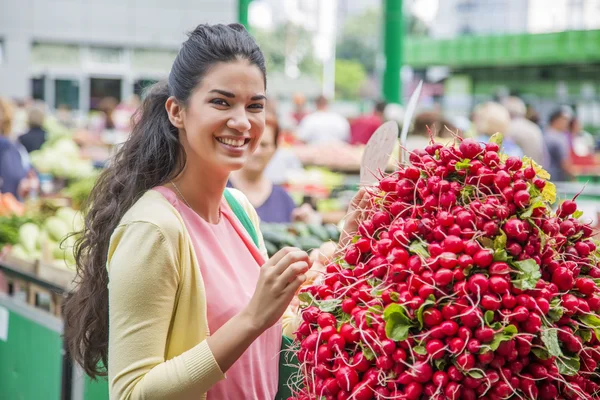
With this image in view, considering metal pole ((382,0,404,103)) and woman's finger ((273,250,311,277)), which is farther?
metal pole ((382,0,404,103))

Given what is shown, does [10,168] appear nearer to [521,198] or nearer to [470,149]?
[470,149]

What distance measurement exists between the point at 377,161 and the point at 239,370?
69cm

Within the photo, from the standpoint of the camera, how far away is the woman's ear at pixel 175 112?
81.0 inches

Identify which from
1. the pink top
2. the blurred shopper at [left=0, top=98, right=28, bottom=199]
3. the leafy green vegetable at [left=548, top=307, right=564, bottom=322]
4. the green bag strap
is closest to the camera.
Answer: the leafy green vegetable at [left=548, top=307, right=564, bottom=322]

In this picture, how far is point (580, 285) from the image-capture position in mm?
1642

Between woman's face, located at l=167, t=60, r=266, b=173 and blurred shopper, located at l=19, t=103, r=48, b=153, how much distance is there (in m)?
9.23

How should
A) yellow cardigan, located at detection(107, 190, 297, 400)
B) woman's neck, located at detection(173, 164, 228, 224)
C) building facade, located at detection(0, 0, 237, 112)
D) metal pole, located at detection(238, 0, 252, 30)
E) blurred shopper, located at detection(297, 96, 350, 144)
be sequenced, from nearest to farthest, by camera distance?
yellow cardigan, located at detection(107, 190, 297, 400)
woman's neck, located at detection(173, 164, 228, 224)
metal pole, located at detection(238, 0, 252, 30)
blurred shopper, located at detection(297, 96, 350, 144)
building facade, located at detection(0, 0, 237, 112)

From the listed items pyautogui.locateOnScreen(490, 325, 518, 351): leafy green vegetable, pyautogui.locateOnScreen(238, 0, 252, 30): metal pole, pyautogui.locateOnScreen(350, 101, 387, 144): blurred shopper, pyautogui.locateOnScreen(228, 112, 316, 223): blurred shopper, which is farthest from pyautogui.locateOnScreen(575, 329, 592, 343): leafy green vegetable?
pyautogui.locateOnScreen(350, 101, 387, 144): blurred shopper

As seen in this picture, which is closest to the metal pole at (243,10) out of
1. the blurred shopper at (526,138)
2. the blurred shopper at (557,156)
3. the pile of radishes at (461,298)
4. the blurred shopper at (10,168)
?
the blurred shopper at (10,168)

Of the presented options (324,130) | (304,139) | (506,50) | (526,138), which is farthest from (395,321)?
(506,50)

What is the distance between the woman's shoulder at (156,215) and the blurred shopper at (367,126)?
9667mm

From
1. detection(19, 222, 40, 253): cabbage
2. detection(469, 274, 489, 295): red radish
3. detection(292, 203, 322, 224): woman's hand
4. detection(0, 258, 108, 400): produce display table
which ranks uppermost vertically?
detection(469, 274, 489, 295): red radish

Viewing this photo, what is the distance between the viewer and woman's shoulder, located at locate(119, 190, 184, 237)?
1.86 meters

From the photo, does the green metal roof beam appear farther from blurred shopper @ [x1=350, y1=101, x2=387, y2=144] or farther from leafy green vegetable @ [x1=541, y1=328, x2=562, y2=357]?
leafy green vegetable @ [x1=541, y1=328, x2=562, y2=357]
